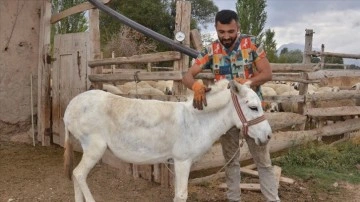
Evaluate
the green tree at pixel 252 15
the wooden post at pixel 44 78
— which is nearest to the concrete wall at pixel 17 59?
the wooden post at pixel 44 78

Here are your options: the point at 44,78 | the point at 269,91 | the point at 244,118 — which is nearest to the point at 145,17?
the point at 269,91

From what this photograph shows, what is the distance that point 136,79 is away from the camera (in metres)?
6.35

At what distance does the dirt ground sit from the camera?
216 inches

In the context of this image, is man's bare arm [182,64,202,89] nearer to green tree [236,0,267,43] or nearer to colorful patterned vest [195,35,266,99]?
colorful patterned vest [195,35,266,99]

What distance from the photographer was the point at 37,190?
5633 mm

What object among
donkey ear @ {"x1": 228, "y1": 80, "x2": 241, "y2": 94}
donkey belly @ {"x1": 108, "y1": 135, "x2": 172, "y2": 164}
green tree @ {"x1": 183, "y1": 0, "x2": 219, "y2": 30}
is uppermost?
green tree @ {"x1": 183, "y1": 0, "x2": 219, "y2": 30}

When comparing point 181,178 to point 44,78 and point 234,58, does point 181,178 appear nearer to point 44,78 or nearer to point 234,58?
point 234,58

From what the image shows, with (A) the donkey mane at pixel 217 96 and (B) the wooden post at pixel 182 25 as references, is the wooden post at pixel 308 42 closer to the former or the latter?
(B) the wooden post at pixel 182 25

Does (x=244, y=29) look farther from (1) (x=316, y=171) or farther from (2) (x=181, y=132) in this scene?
(2) (x=181, y=132)

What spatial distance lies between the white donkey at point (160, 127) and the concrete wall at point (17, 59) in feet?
13.6

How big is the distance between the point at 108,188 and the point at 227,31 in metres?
2.73

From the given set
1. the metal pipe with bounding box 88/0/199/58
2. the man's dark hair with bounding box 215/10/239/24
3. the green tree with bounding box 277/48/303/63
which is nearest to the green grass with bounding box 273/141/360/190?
the metal pipe with bounding box 88/0/199/58

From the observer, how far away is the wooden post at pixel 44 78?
7.91 m

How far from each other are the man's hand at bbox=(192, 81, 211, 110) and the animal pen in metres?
1.52
